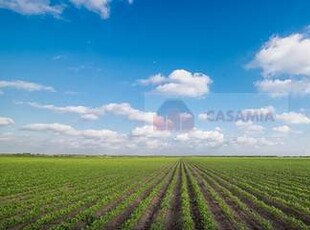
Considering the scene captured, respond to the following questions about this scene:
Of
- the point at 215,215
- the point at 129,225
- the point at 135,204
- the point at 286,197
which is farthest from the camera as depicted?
the point at 286,197

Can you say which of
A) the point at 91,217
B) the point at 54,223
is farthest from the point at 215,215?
the point at 54,223

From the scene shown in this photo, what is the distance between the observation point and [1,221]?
14.1m

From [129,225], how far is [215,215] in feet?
14.5

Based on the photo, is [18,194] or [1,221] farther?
[18,194]

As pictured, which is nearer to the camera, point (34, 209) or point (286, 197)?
point (34, 209)

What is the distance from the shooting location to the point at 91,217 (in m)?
15.0

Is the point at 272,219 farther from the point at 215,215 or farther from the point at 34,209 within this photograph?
the point at 34,209

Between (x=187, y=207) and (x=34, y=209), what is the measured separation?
7319 mm

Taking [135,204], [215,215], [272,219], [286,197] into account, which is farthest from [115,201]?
[286,197]

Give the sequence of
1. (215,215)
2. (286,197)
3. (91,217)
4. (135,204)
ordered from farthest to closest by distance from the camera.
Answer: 1. (286,197)
2. (135,204)
3. (215,215)
4. (91,217)

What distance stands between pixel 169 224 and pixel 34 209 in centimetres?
704

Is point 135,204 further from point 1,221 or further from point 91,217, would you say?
point 1,221

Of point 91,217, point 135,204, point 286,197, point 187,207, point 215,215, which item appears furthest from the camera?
point 286,197

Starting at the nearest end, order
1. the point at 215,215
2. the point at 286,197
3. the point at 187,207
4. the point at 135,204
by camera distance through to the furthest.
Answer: the point at 215,215 → the point at 187,207 → the point at 135,204 → the point at 286,197
